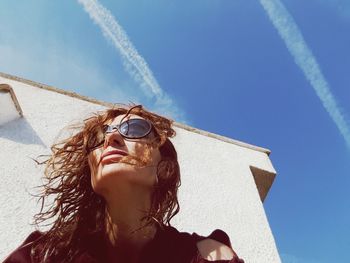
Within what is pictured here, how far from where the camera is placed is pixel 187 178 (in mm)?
2807

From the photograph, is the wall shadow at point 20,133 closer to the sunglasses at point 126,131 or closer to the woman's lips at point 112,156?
the sunglasses at point 126,131

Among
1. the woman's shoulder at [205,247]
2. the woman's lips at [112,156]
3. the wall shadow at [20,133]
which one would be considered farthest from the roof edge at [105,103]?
the woman's shoulder at [205,247]

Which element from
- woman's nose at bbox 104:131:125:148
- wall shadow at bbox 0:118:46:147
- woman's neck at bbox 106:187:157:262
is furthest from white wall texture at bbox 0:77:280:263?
woman's nose at bbox 104:131:125:148

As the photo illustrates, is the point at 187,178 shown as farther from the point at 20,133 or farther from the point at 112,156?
the point at 112,156

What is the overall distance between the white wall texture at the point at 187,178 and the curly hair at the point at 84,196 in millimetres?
521

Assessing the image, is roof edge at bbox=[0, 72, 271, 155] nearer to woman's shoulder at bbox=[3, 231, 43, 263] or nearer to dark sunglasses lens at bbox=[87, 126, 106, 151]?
dark sunglasses lens at bbox=[87, 126, 106, 151]

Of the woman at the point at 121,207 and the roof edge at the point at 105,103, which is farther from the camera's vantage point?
the roof edge at the point at 105,103

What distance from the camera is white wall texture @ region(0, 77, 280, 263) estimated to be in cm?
205

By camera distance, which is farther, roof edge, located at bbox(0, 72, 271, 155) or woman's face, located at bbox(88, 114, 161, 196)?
roof edge, located at bbox(0, 72, 271, 155)

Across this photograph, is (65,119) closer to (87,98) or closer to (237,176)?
(87,98)

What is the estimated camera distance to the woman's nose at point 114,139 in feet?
4.50

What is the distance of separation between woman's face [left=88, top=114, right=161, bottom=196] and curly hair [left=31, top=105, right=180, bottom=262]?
4cm

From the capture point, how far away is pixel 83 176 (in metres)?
1.52

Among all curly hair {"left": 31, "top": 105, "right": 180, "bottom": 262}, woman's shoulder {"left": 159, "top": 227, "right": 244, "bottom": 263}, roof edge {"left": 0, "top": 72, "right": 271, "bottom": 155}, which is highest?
roof edge {"left": 0, "top": 72, "right": 271, "bottom": 155}
